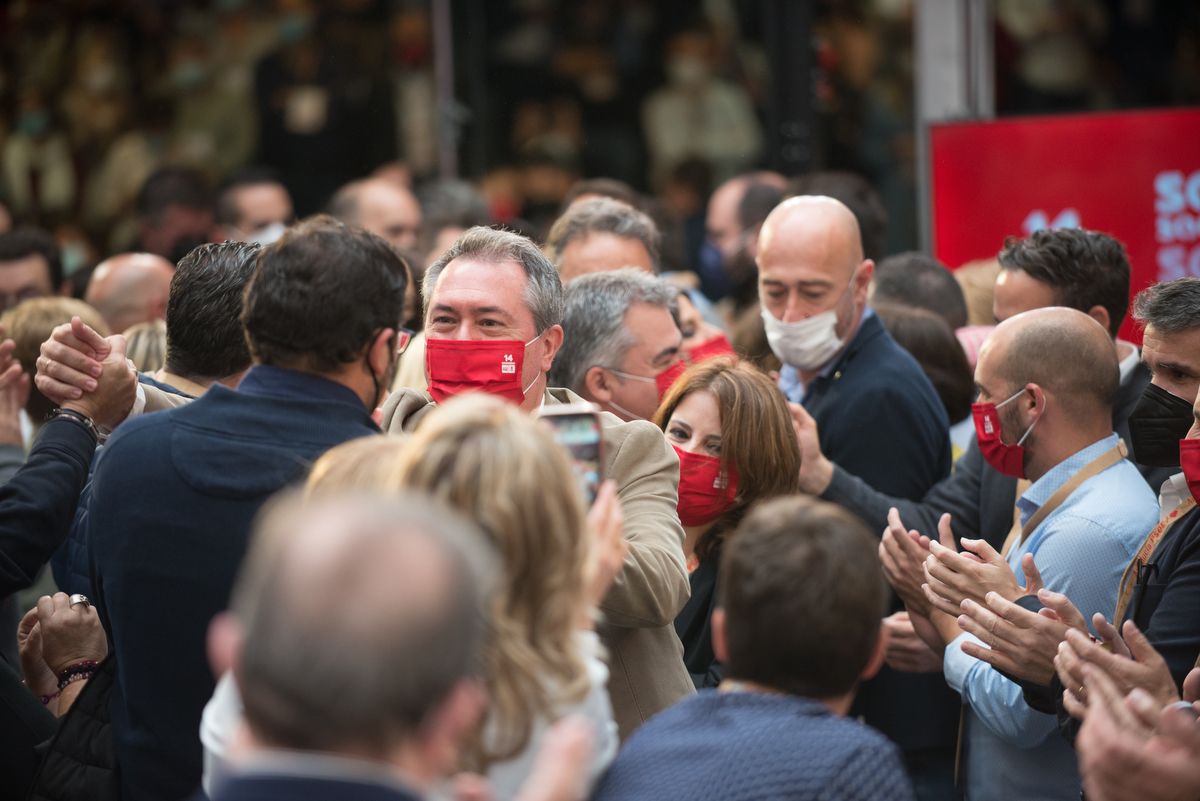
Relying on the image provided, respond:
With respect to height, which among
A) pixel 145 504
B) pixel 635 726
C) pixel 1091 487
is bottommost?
pixel 635 726

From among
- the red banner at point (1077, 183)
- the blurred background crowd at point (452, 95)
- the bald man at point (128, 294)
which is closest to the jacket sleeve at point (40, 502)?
the bald man at point (128, 294)

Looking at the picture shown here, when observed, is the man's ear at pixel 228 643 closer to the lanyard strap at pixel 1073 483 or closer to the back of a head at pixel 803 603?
the back of a head at pixel 803 603

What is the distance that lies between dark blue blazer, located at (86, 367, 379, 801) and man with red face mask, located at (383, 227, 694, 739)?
649 millimetres

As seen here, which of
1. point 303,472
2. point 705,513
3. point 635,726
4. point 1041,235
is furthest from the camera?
point 1041,235

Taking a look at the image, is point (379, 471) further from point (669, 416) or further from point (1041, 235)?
point (1041, 235)

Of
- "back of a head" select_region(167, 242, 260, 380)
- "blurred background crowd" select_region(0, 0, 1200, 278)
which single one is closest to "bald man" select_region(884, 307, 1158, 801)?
"back of a head" select_region(167, 242, 260, 380)

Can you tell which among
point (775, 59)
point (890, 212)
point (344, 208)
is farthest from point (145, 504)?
point (890, 212)

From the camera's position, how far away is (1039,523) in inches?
150

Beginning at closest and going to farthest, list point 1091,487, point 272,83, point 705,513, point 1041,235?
point 1091,487, point 705,513, point 1041,235, point 272,83

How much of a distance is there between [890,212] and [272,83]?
4249 millimetres

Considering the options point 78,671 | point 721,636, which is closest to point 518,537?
point 721,636

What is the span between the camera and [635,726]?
3229 mm

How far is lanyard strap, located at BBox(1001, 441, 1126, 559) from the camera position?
12.4 ft

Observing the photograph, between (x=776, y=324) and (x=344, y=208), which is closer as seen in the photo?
(x=776, y=324)
